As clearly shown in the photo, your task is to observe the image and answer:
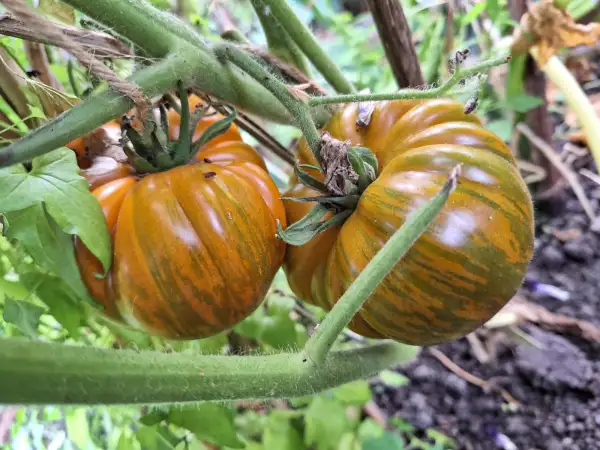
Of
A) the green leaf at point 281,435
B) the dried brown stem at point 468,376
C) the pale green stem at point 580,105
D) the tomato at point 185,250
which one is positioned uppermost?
the tomato at point 185,250

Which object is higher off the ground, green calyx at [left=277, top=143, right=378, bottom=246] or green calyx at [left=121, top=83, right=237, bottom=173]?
green calyx at [left=121, top=83, right=237, bottom=173]

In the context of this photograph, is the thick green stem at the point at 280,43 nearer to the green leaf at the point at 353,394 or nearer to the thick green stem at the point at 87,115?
the thick green stem at the point at 87,115

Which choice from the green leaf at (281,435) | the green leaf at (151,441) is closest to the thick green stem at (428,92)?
the green leaf at (151,441)

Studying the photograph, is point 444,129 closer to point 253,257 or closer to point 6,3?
point 253,257

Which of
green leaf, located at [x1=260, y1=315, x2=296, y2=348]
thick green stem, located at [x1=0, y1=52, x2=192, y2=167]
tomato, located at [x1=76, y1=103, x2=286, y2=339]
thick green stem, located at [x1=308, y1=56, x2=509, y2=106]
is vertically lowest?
green leaf, located at [x1=260, y1=315, x2=296, y2=348]

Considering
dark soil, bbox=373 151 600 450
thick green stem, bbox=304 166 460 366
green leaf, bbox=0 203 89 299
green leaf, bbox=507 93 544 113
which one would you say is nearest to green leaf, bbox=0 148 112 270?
green leaf, bbox=0 203 89 299

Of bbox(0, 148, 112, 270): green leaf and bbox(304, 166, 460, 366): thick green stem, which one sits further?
bbox(0, 148, 112, 270): green leaf

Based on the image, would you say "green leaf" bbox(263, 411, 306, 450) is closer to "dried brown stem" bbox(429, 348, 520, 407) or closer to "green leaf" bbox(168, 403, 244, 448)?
"green leaf" bbox(168, 403, 244, 448)
